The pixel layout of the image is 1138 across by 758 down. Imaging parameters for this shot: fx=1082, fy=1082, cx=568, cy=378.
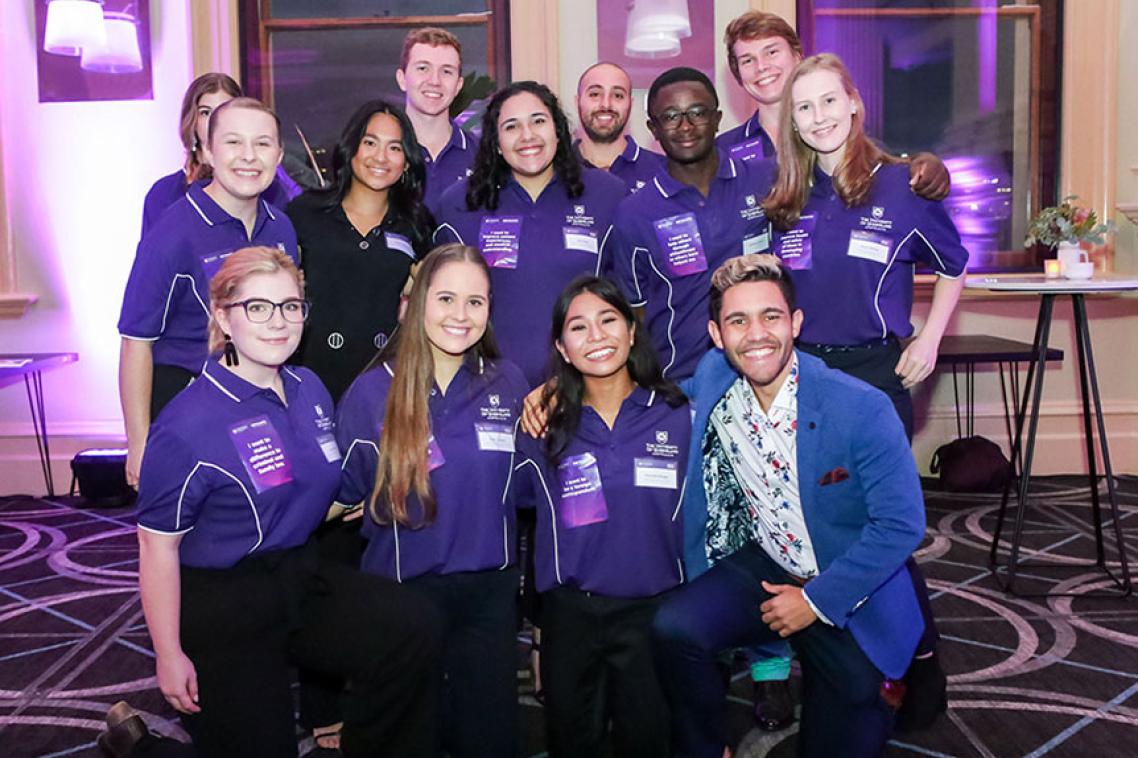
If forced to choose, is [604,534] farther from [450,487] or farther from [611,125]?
[611,125]

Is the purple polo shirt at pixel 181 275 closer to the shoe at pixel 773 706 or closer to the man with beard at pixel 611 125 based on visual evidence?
the man with beard at pixel 611 125

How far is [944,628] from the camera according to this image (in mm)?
3322

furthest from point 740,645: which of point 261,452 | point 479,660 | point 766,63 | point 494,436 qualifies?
point 766,63

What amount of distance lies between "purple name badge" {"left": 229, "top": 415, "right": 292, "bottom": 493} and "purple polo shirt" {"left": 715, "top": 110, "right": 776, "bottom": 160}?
1747mm

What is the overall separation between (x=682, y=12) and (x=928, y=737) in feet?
11.9

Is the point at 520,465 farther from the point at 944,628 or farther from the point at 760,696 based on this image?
the point at 944,628

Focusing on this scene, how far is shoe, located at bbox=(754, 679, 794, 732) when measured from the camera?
2.63 m

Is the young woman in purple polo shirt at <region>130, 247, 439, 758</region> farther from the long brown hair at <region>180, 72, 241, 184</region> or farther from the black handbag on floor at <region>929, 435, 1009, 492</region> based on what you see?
the black handbag on floor at <region>929, 435, 1009, 492</region>

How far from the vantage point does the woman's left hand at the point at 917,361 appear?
2.59 metres

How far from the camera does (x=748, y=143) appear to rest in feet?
11.1

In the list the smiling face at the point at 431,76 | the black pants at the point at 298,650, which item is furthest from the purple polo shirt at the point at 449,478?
the smiling face at the point at 431,76

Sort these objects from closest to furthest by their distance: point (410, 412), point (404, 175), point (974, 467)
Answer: point (410, 412) → point (404, 175) → point (974, 467)

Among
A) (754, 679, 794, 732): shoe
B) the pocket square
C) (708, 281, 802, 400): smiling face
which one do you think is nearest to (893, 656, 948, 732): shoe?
(754, 679, 794, 732): shoe

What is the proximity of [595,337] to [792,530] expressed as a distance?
0.60 meters
